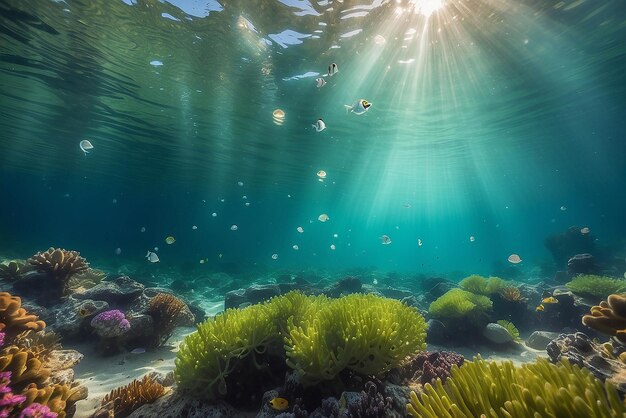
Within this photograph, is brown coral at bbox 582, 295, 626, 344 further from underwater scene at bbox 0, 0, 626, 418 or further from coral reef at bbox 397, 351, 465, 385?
coral reef at bbox 397, 351, 465, 385

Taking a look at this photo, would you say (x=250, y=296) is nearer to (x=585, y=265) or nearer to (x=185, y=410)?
(x=185, y=410)

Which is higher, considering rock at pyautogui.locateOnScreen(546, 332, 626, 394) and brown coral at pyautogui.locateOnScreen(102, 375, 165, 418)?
rock at pyautogui.locateOnScreen(546, 332, 626, 394)

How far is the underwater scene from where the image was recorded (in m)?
3.40

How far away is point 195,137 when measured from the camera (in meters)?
→ 24.2

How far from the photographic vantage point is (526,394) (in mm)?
1901

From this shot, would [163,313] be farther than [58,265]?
No

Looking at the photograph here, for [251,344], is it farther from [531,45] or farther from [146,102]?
[146,102]

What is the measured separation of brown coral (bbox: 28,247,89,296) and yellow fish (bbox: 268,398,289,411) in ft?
28.6

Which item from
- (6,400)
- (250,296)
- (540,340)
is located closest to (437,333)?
(540,340)

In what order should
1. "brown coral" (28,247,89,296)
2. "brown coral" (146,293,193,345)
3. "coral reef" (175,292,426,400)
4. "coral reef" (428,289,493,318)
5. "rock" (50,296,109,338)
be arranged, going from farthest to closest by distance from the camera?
"coral reef" (428,289,493,318) → "brown coral" (28,247,89,296) → "brown coral" (146,293,193,345) → "rock" (50,296,109,338) → "coral reef" (175,292,426,400)

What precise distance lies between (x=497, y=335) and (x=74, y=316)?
11.5 m

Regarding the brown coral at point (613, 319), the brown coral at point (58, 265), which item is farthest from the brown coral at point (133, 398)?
the brown coral at point (58, 265)

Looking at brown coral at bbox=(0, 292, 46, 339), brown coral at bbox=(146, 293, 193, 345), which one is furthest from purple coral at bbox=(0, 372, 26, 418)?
brown coral at bbox=(146, 293, 193, 345)

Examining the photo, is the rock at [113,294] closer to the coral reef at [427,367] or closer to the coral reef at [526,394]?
the coral reef at [427,367]
